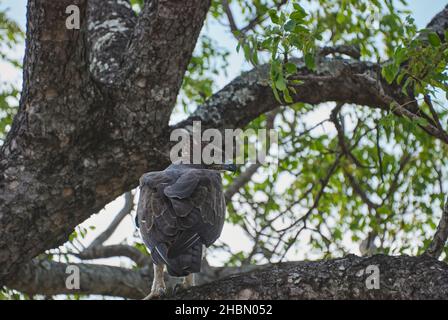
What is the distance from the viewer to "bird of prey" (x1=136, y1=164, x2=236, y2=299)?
4.87 m

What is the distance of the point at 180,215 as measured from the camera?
511 cm

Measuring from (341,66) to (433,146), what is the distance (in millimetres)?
2953

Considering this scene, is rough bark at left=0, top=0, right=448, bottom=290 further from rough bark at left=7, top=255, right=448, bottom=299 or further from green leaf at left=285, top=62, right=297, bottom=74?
rough bark at left=7, top=255, right=448, bottom=299

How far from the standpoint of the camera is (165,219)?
5.11 m

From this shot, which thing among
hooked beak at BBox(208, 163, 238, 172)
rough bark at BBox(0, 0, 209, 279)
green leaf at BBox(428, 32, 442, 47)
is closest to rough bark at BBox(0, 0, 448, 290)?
rough bark at BBox(0, 0, 209, 279)

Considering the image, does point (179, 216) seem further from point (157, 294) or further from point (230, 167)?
point (230, 167)

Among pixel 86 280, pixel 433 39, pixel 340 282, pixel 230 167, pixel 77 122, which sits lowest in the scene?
pixel 340 282

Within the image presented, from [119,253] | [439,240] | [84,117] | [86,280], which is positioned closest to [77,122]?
[84,117]

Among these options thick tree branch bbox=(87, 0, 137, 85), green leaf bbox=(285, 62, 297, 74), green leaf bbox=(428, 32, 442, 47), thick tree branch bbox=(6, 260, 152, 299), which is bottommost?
thick tree branch bbox=(6, 260, 152, 299)

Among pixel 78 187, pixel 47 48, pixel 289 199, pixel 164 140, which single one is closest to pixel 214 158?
pixel 164 140

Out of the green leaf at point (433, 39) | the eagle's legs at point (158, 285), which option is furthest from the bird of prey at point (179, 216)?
the green leaf at point (433, 39)

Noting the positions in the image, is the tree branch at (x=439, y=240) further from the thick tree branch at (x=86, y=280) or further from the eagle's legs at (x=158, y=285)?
the thick tree branch at (x=86, y=280)

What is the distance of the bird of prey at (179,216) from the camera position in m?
4.87
